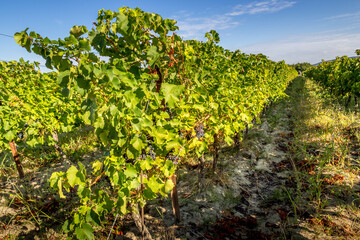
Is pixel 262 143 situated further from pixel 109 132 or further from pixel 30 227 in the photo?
pixel 30 227

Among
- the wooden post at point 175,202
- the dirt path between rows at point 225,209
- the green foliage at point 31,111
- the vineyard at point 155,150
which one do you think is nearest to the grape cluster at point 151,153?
the vineyard at point 155,150

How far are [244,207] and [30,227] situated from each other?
11.8 ft

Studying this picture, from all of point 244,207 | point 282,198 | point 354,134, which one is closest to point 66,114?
point 244,207

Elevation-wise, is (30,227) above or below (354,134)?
below

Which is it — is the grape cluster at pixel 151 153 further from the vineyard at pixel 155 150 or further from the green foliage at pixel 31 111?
the green foliage at pixel 31 111

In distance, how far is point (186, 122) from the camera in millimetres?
2084

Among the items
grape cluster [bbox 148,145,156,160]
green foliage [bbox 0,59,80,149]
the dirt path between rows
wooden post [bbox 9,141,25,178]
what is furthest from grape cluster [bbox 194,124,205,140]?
wooden post [bbox 9,141,25,178]

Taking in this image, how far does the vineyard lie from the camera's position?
1.32 metres

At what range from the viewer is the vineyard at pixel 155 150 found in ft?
4.33

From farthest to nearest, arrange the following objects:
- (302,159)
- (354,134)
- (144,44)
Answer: (354,134)
(302,159)
(144,44)

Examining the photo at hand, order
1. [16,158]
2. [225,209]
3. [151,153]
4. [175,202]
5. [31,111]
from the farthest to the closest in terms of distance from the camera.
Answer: [16,158] < [31,111] < [225,209] < [175,202] < [151,153]

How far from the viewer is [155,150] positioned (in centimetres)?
184

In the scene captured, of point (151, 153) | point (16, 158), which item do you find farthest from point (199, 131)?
point (16, 158)

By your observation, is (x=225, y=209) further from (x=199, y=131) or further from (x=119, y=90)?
(x=119, y=90)
